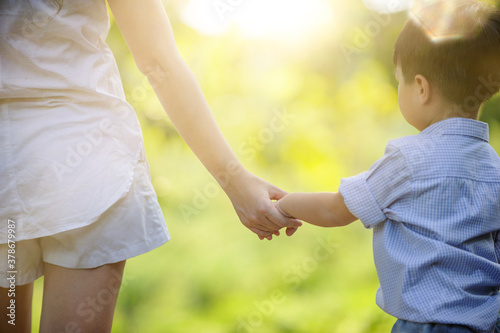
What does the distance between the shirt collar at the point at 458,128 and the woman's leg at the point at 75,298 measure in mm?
633

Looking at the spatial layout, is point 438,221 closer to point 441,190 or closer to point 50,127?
point 441,190

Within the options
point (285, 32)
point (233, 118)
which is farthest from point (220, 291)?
point (285, 32)

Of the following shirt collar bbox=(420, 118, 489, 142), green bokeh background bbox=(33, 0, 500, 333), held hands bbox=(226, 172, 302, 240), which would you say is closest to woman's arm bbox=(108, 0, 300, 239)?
held hands bbox=(226, 172, 302, 240)

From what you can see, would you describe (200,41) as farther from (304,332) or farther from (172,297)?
(304,332)

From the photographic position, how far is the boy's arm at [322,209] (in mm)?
932

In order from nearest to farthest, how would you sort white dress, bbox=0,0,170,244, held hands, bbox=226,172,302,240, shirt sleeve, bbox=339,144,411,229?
white dress, bbox=0,0,170,244 < shirt sleeve, bbox=339,144,411,229 < held hands, bbox=226,172,302,240

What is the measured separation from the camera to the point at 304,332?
202cm

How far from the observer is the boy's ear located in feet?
2.89

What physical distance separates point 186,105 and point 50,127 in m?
0.32

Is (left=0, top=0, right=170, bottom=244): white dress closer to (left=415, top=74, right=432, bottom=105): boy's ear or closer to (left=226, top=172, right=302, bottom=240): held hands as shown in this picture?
(left=226, top=172, right=302, bottom=240): held hands

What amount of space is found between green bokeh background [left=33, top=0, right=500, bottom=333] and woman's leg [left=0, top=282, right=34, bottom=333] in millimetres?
1238

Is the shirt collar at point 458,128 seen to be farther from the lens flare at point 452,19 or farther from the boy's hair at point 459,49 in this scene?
the lens flare at point 452,19

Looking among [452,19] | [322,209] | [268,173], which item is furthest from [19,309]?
[268,173]

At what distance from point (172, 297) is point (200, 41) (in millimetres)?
1724
